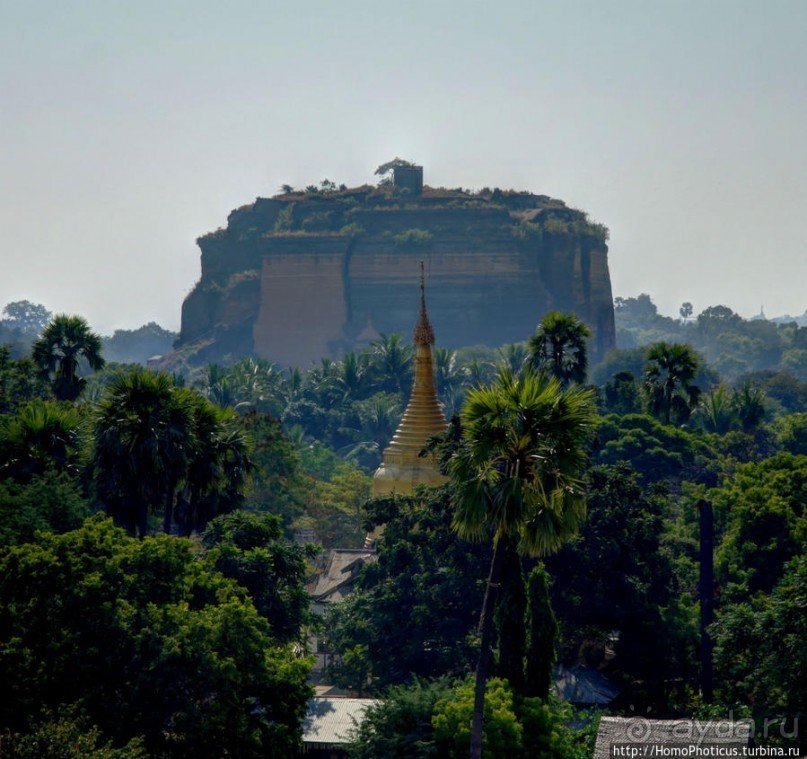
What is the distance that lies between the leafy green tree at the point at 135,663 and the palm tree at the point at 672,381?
76.7 ft

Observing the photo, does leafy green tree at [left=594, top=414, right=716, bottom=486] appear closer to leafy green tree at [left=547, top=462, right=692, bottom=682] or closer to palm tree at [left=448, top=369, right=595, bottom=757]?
leafy green tree at [left=547, top=462, right=692, bottom=682]

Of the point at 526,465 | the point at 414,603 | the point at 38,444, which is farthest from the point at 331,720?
the point at 38,444

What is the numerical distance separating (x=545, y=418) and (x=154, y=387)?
43.7 feet

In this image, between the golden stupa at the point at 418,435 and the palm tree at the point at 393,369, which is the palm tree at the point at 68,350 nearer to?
the golden stupa at the point at 418,435

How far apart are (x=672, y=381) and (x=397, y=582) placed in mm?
17611

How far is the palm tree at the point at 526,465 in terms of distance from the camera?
20.1 meters

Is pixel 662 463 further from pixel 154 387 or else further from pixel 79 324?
pixel 154 387

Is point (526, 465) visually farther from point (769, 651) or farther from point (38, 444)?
point (38, 444)

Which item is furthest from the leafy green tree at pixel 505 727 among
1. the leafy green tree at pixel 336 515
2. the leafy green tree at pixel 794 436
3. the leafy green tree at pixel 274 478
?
the leafy green tree at pixel 794 436

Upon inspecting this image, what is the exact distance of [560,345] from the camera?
1620 inches

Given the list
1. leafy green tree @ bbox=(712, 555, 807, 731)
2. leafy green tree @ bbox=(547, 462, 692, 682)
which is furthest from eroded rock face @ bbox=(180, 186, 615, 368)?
leafy green tree @ bbox=(712, 555, 807, 731)

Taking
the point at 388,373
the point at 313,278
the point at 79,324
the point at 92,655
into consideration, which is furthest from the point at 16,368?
the point at 313,278

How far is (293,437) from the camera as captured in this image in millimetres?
77000

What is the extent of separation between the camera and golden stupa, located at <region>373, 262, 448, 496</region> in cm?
4197
